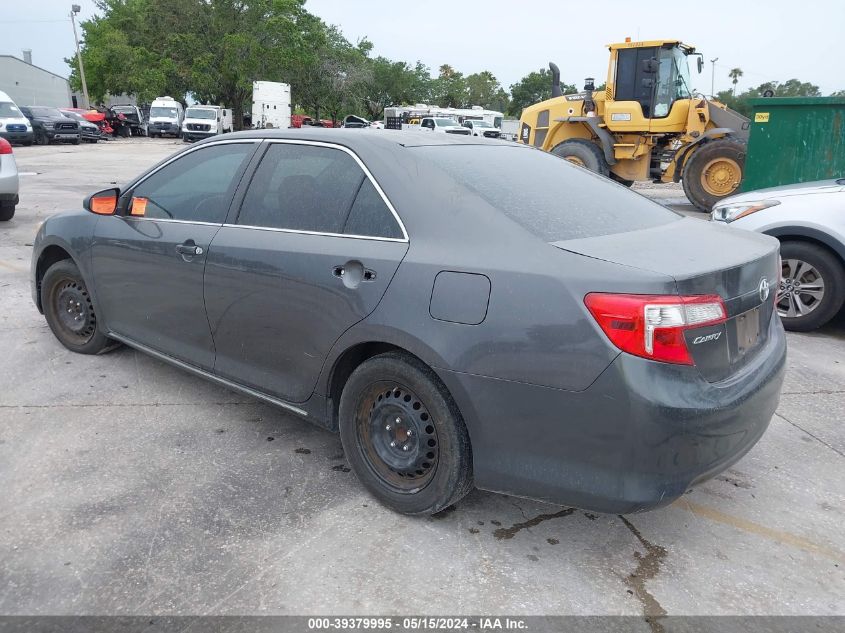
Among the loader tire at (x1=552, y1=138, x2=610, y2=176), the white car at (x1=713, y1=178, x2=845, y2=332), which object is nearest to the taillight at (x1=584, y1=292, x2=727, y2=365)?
the white car at (x1=713, y1=178, x2=845, y2=332)

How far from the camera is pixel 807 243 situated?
5.45 m

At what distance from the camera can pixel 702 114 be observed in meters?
13.0

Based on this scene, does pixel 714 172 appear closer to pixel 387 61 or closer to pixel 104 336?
pixel 104 336

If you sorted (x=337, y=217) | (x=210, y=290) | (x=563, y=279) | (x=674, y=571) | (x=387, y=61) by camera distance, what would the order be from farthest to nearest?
1. (x=387, y=61)
2. (x=210, y=290)
3. (x=337, y=217)
4. (x=674, y=571)
5. (x=563, y=279)

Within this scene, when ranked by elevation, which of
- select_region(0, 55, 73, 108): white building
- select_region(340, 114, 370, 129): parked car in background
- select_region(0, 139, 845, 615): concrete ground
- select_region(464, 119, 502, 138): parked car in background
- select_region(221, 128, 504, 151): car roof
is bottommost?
select_region(0, 139, 845, 615): concrete ground

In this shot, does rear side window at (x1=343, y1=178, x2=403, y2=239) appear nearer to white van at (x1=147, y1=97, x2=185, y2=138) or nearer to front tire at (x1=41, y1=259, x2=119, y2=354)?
front tire at (x1=41, y1=259, x2=119, y2=354)

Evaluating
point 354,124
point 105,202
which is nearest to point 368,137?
point 354,124

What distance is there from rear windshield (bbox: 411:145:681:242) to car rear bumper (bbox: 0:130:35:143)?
2987 centimetres

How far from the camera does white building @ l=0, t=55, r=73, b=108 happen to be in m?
55.1

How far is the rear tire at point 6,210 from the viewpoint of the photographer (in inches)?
384

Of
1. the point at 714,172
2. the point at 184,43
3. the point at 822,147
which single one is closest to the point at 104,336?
the point at 822,147

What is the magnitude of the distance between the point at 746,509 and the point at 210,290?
2.78 metres

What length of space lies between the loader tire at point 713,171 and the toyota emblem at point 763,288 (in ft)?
34.1

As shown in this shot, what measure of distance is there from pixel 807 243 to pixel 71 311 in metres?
5.53
